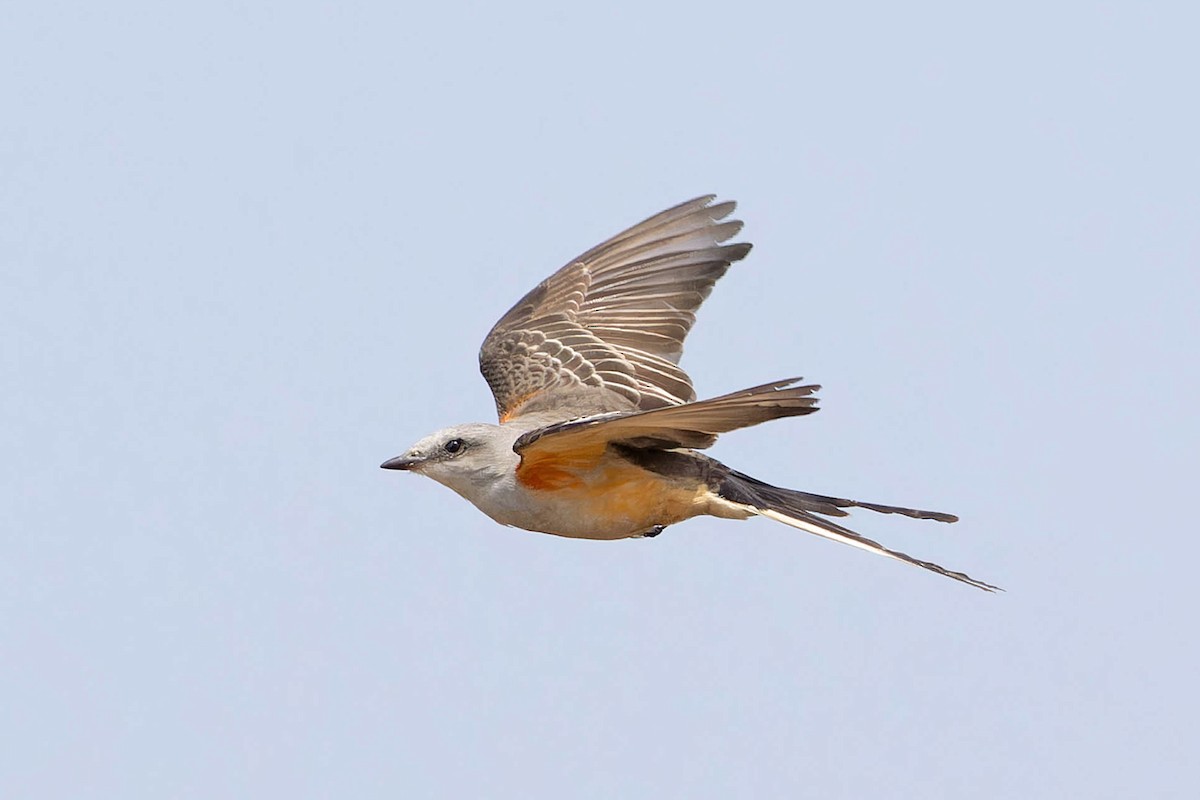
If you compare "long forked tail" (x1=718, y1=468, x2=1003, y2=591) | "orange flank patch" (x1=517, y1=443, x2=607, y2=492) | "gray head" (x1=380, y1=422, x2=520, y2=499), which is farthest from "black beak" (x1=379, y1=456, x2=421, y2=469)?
"long forked tail" (x1=718, y1=468, x2=1003, y2=591)

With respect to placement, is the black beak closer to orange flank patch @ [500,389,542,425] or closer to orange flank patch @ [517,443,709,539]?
orange flank patch @ [517,443,709,539]

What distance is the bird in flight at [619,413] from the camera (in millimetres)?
8625

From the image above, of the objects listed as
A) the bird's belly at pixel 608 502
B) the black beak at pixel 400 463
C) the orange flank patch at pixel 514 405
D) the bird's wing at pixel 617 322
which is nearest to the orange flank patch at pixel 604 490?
the bird's belly at pixel 608 502

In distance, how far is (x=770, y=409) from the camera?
25.4 ft

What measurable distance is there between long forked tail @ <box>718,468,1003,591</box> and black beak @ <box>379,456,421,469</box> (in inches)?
69.2

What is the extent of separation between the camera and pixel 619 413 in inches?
344

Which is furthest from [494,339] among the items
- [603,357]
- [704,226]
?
[704,226]

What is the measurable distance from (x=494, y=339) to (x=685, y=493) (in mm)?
2597

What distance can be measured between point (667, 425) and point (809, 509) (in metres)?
1.19

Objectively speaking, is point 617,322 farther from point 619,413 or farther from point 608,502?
point 619,413

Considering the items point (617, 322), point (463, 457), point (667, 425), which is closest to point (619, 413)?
point (667, 425)

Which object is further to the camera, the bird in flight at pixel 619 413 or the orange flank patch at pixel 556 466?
the orange flank patch at pixel 556 466

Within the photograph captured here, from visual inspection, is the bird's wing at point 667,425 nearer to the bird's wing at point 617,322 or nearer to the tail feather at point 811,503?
the tail feather at point 811,503

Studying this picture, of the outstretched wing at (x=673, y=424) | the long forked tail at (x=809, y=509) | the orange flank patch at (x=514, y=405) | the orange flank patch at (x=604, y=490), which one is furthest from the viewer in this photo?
the orange flank patch at (x=514, y=405)
